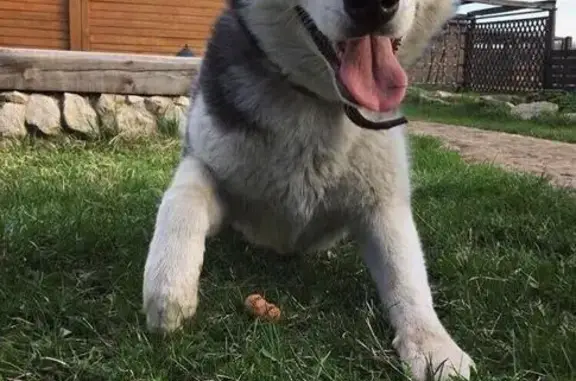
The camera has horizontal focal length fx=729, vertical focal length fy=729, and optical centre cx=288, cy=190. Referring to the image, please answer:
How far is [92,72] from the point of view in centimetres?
495

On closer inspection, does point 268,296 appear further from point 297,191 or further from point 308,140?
point 308,140

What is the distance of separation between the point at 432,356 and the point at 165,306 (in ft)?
1.97

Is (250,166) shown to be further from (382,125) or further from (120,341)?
(120,341)

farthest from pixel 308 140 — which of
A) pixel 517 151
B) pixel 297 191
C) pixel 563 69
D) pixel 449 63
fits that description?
pixel 449 63

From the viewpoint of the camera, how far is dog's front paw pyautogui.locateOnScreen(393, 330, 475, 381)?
1517 mm

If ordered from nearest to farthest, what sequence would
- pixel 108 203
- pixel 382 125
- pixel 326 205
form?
pixel 382 125, pixel 326 205, pixel 108 203

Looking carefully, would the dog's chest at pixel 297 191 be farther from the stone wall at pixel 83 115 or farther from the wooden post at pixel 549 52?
the wooden post at pixel 549 52

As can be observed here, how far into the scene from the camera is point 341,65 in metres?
1.86

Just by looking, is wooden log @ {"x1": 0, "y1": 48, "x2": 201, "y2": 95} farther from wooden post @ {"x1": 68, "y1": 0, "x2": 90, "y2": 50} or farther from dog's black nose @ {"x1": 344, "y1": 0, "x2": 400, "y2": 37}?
dog's black nose @ {"x1": 344, "y1": 0, "x2": 400, "y2": 37}

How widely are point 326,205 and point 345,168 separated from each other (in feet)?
0.44

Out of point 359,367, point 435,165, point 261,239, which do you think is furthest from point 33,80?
point 359,367

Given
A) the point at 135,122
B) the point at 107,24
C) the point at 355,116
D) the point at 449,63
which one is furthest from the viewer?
the point at 449,63

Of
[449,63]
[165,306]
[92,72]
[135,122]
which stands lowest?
[449,63]

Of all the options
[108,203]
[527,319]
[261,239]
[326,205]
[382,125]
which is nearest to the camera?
[527,319]
